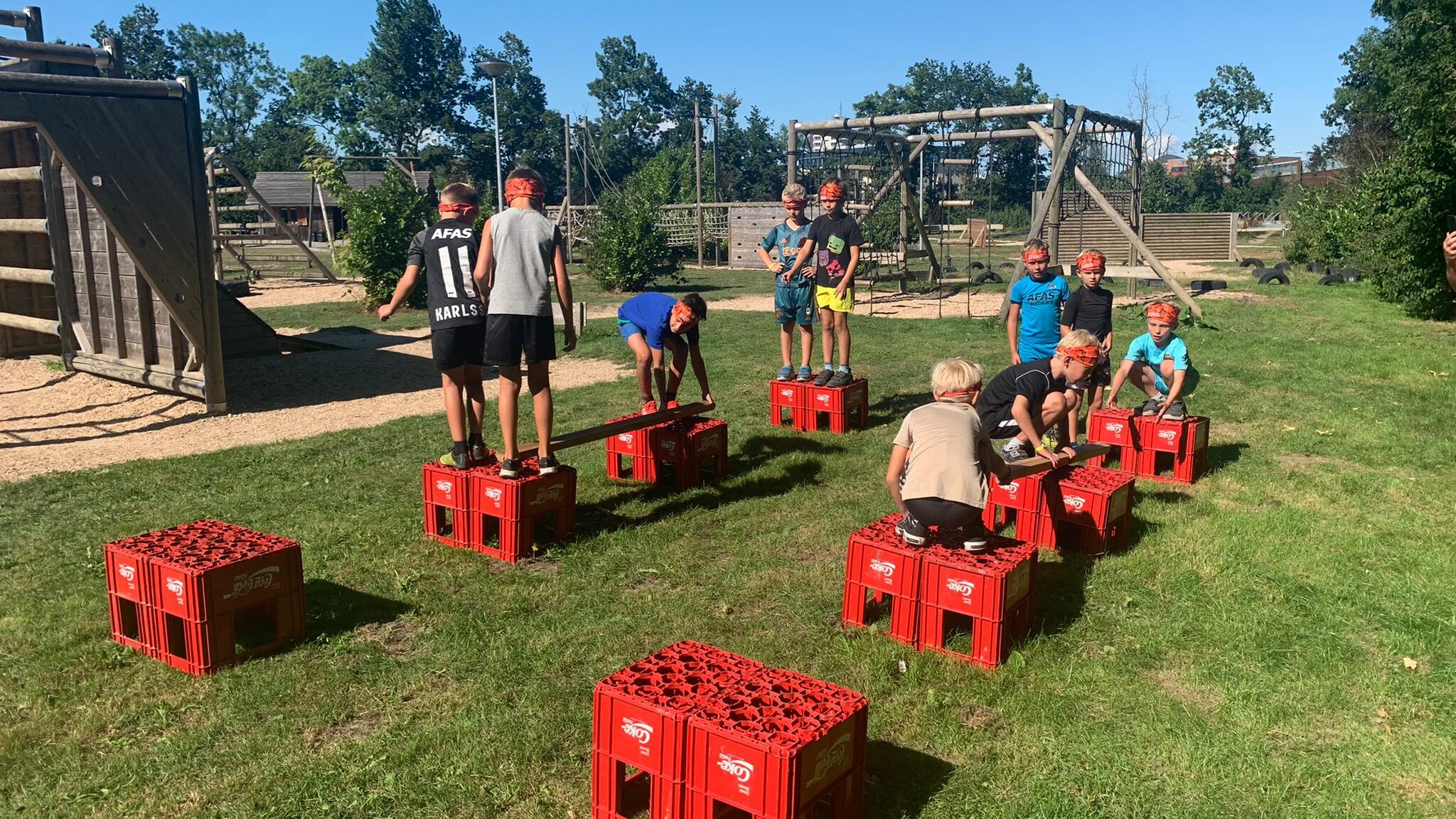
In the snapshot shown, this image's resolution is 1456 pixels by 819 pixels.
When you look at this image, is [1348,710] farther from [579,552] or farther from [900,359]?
[900,359]

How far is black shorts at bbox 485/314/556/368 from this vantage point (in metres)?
6.14

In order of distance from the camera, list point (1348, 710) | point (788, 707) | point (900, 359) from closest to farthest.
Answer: point (788, 707) < point (1348, 710) < point (900, 359)

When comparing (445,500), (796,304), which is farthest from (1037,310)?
(445,500)

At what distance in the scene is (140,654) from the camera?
485 centimetres

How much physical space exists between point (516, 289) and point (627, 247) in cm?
1785

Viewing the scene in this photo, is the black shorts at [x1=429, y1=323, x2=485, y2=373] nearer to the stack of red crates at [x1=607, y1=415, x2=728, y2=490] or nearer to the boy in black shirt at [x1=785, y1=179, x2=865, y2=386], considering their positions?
the stack of red crates at [x1=607, y1=415, x2=728, y2=490]

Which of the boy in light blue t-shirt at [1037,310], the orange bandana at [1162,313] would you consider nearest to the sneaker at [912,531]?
the boy in light blue t-shirt at [1037,310]

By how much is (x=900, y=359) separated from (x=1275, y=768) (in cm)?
1008

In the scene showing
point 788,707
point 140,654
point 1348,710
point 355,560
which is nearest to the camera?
point 788,707

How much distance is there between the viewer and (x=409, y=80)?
286ft

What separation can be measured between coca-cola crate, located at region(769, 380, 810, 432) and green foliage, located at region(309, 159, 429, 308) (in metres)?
12.1

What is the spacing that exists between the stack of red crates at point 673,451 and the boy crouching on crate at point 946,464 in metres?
2.84

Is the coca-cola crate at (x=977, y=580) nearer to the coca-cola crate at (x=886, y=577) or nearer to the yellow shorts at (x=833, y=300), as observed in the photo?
the coca-cola crate at (x=886, y=577)

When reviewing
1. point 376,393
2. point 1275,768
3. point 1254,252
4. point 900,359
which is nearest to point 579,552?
point 1275,768
